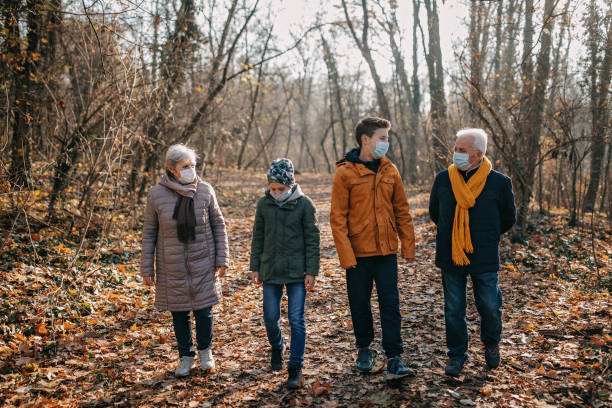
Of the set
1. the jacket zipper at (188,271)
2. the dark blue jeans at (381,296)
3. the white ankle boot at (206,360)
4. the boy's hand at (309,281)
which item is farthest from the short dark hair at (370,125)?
the white ankle boot at (206,360)

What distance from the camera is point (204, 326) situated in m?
4.11

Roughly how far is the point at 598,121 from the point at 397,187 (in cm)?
786

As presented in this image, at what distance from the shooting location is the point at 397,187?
3834 mm

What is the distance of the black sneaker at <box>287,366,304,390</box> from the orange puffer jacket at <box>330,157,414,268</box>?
3.41 feet

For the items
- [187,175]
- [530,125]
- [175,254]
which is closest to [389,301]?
[175,254]

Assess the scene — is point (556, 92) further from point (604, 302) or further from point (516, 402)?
point (516, 402)

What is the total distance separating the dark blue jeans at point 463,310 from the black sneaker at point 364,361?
0.75 m

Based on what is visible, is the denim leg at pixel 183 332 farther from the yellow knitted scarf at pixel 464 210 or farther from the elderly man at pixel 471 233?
the yellow knitted scarf at pixel 464 210

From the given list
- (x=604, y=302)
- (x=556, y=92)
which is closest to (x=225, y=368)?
(x=604, y=302)

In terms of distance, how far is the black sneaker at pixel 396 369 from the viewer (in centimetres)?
373

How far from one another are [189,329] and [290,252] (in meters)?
1.30

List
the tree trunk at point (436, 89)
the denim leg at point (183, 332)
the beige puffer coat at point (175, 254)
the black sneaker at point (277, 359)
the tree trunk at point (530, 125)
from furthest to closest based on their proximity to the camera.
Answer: the tree trunk at point (436, 89) < the tree trunk at point (530, 125) < the black sneaker at point (277, 359) < the denim leg at point (183, 332) < the beige puffer coat at point (175, 254)

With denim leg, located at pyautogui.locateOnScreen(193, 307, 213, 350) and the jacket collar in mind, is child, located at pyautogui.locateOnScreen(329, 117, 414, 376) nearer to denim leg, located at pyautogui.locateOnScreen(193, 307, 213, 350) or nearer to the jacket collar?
the jacket collar

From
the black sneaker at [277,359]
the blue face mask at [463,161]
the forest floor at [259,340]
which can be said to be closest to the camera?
the forest floor at [259,340]
